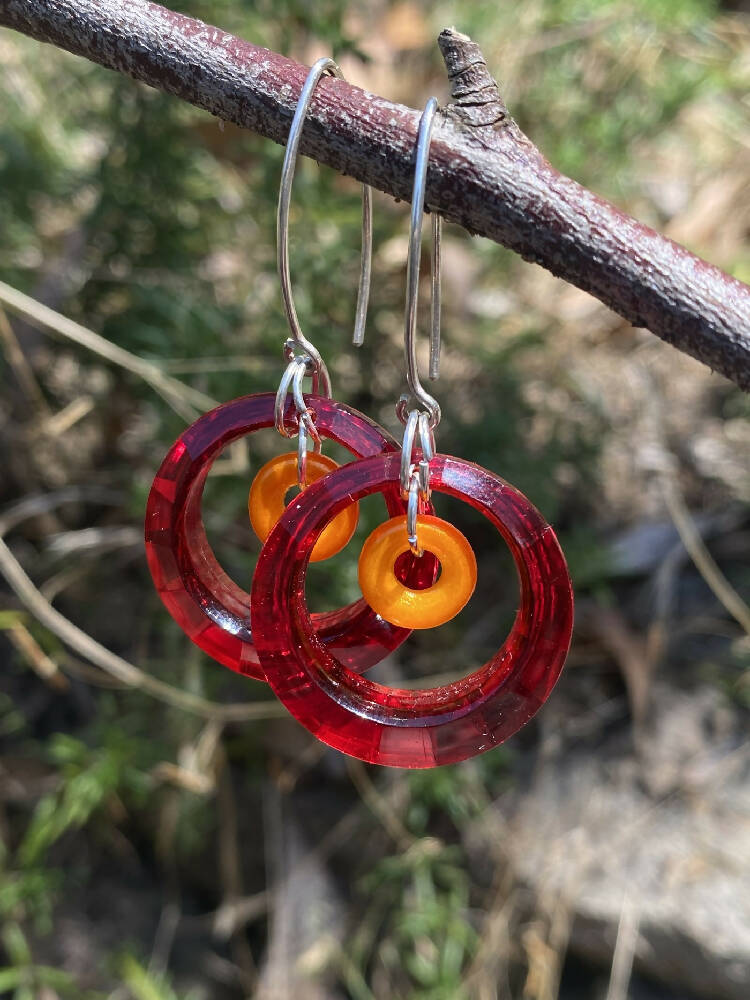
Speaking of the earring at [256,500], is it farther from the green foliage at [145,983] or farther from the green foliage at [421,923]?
the green foliage at [145,983]

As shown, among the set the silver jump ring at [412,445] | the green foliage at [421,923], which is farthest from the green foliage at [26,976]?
the silver jump ring at [412,445]

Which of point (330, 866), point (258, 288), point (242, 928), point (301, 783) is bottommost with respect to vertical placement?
point (242, 928)

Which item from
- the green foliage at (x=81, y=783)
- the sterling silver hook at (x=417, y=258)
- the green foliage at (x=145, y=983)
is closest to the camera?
the sterling silver hook at (x=417, y=258)

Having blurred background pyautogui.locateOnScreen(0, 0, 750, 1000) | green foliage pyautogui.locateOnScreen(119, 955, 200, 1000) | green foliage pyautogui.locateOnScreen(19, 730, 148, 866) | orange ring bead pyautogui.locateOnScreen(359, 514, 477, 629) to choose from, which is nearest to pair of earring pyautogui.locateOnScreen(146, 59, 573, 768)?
orange ring bead pyautogui.locateOnScreen(359, 514, 477, 629)

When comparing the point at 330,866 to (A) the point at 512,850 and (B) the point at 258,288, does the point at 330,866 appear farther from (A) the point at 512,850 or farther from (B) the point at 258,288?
(B) the point at 258,288

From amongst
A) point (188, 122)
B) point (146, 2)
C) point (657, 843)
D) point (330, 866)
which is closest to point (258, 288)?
point (188, 122)

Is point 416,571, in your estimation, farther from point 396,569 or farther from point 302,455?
point 302,455
